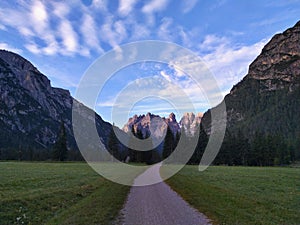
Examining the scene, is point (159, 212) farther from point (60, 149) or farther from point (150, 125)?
point (150, 125)

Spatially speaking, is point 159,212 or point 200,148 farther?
point 200,148

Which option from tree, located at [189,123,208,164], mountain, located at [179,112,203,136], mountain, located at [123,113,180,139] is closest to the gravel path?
mountain, located at [179,112,203,136]

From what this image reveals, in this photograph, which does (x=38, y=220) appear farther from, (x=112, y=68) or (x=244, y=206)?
(x=112, y=68)

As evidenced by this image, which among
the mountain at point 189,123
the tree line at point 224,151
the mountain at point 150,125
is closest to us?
the mountain at point 189,123

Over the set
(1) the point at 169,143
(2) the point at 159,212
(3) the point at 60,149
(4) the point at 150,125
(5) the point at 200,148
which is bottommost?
(2) the point at 159,212

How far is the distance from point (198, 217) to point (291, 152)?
112m

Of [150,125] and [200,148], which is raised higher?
[150,125]

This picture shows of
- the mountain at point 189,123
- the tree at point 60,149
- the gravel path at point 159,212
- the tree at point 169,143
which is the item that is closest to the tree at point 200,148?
the mountain at point 189,123

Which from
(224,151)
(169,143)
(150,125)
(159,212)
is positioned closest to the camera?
(159,212)

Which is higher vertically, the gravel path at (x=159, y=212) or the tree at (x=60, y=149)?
the tree at (x=60, y=149)

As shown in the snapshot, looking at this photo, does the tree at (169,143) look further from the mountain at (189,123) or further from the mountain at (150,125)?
the mountain at (150,125)

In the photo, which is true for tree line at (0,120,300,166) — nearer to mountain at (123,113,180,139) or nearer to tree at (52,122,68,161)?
tree at (52,122,68,161)

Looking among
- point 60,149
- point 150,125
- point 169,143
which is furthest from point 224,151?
point 60,149

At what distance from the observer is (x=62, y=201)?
1755cm
